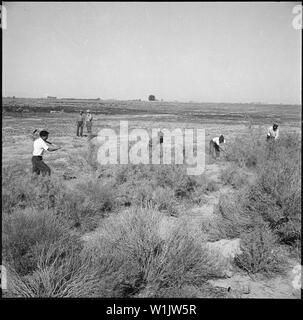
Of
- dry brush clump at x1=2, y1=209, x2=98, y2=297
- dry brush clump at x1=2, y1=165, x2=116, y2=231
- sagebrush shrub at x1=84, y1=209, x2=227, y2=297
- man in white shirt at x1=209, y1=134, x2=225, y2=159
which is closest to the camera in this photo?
dry brush clump at x1=2, y1=209, x2=98, y2=297

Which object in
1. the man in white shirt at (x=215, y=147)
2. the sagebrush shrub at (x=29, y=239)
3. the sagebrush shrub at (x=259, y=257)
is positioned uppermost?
the man in white shirt at (x=215, y=147)

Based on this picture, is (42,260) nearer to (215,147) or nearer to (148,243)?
(148,243)

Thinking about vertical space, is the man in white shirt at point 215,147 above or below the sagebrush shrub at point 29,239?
above

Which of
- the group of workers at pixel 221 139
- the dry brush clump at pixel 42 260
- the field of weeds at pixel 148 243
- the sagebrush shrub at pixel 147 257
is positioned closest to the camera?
the dry brush clump at pixel 42 260

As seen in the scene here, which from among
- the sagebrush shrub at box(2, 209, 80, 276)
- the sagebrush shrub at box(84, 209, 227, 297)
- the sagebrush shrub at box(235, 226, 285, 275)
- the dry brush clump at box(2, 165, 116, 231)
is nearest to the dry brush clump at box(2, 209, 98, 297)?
the sagebrush shrub at box(2, 209, 80, 276)

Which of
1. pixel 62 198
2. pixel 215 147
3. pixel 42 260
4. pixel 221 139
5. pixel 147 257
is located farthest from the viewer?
pixel 215 147

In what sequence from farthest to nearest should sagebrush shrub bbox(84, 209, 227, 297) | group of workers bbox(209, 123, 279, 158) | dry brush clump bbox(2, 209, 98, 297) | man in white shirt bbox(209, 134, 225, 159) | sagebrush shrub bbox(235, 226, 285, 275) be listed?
man in white shirt bbox(209, 134, 225, 159)
group of workers bbox(209, 123, 279, 158)
sagebrush shrub bbox(235, 226, 285, 275)
sagebrush shrub bbox(84, 209, 227, 297)
dry brush clump bbox(2, 209, 98, 297)

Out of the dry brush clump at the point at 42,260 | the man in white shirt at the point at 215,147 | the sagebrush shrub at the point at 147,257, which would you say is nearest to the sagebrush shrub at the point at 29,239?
the dry brush clump at the point at 42,260

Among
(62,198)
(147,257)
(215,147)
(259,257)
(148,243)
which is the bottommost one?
(259,257)

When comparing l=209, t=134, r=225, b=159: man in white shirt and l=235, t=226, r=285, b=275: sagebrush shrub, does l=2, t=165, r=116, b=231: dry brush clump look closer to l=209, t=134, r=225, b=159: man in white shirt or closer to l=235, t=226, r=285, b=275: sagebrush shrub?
l=235, t=226, r=285, b=275: sagebrush shrub

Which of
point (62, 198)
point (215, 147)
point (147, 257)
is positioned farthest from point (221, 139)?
point (147, 257)

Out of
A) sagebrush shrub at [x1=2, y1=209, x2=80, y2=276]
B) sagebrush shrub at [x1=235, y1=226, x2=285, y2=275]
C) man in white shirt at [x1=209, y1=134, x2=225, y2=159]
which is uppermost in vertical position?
man in white shirt at [x1=209, y1=134, x2=225, y2=159]

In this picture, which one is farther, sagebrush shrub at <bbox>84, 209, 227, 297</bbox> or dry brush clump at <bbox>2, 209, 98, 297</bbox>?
sagebrush shrub at <bbox>84, 209, 227, 297</bbox>

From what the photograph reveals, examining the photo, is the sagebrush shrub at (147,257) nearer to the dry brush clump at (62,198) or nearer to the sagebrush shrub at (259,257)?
the sagebrush shrub at (259,257)
